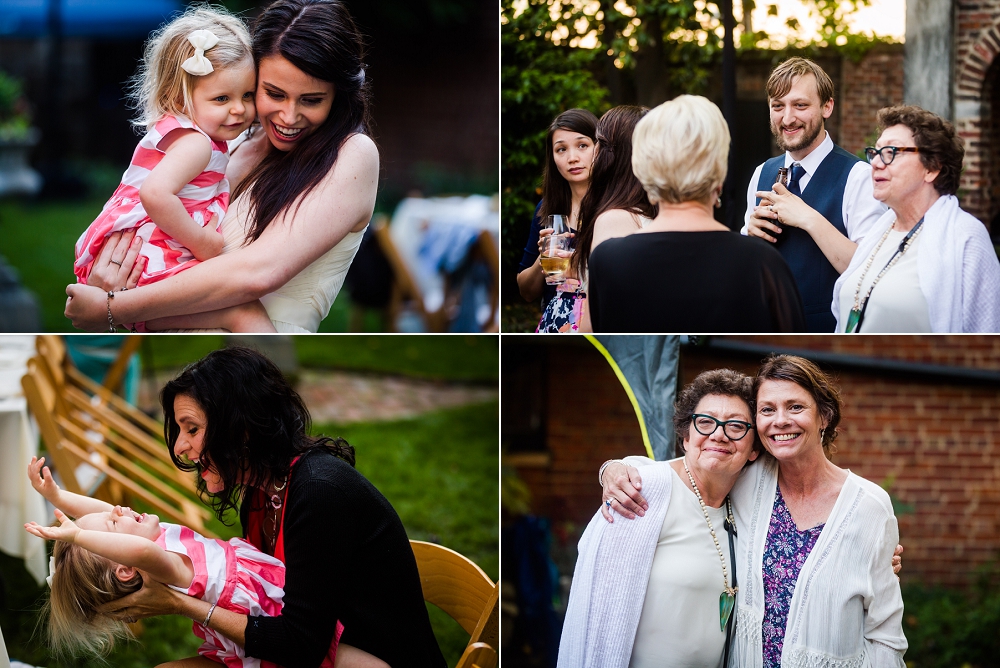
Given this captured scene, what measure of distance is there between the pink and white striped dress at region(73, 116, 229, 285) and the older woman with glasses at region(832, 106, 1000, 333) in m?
1.44

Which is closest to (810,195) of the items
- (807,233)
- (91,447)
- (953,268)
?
(807,233)

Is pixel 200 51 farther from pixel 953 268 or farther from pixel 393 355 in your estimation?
pixel 393 355

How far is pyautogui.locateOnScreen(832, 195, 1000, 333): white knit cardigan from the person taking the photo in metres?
2.02

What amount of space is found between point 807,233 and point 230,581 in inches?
57.3

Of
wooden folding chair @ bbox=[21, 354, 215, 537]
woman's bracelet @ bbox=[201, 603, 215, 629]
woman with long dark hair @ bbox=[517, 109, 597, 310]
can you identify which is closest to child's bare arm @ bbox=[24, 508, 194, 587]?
woman's bracelet @ bbox=[201, 603, 215, 629]

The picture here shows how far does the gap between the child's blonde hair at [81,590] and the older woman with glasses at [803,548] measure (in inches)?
42.4

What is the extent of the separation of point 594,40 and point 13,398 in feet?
6.51

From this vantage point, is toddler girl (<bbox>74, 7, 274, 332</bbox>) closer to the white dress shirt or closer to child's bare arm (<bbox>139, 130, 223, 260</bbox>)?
child's bare arm (<bbox>139, 130, 223, 260</bbox>)

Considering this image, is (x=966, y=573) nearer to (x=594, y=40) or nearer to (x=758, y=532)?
(x=758, y=532)

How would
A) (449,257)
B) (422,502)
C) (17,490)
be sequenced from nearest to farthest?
(17,490)
(422,502)
(449,257)

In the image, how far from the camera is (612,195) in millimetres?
2041

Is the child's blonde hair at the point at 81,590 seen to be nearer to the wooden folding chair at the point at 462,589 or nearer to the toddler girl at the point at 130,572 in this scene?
the toddler girl at the point at 130,572

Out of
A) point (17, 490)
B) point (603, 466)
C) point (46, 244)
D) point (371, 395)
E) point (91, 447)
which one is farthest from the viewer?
point (46, 244)

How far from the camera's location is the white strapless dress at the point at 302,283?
2.04 m
